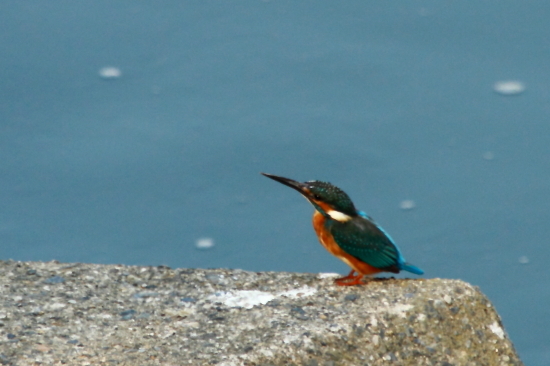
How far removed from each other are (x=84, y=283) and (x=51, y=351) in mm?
581

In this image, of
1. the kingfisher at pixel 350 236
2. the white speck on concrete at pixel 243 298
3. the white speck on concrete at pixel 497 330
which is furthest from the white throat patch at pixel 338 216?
the white speck on concrete at pixel 497 330

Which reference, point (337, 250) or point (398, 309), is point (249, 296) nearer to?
point (337, 250)

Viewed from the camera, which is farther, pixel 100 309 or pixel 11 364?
pixel 100 309

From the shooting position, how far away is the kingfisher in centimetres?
347

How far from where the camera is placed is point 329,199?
3.48 metres

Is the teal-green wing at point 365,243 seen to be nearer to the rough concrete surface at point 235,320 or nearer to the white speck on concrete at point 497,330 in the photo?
the rough concrete surface at point 235,320

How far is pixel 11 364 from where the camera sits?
2902 millimetres

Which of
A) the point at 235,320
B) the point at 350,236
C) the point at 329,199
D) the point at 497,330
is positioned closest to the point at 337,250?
the point at 350,236

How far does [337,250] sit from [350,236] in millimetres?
100

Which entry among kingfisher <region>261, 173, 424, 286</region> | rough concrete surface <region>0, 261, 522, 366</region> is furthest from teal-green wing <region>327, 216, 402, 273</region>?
rough concrete surface <region>0, 261, 522, 366</region>

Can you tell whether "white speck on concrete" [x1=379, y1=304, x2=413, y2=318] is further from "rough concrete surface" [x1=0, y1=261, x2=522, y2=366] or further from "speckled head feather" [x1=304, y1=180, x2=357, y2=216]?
"speckled head feather" [x1=304, y1=180, x2=357, y2=216]

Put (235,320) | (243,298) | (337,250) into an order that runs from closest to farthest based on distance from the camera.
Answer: (235,320)
(243,298)
(337,250)

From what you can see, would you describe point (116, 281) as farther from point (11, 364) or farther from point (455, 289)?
point (455, 289)

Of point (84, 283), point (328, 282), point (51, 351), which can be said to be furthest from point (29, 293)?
point (328, 282)
